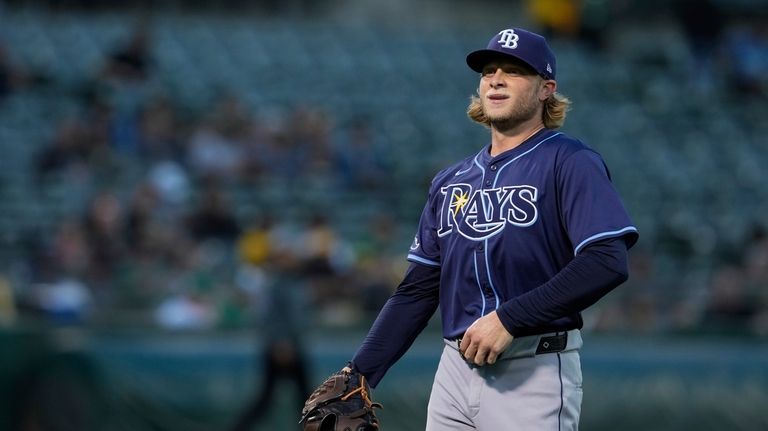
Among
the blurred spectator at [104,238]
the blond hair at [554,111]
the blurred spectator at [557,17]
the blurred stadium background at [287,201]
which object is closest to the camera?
the blond hair at [554,111]

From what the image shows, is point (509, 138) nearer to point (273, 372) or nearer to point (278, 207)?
point (273, 372)

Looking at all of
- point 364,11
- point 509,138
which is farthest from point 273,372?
point 364,11

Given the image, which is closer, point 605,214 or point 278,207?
point 605,214

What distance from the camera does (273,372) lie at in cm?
905

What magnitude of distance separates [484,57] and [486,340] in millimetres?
894

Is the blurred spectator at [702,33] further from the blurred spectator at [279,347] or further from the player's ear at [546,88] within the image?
the player's ear at [546,88]

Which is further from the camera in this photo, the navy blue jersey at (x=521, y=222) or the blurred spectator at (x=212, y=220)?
the blurred spectator at (x=212, y=220)

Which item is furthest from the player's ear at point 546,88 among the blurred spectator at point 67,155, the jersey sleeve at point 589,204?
the blurred spectator at point 67,155

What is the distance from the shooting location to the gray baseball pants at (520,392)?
381 cm

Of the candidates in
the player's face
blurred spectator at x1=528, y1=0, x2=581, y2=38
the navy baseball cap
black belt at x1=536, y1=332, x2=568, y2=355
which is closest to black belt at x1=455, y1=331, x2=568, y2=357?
black belt at x1=536, y1=332, x2=568, y2=355

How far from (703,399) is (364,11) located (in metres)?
9.63

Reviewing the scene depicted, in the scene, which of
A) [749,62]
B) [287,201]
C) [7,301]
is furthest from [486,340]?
Answer: [749,62]

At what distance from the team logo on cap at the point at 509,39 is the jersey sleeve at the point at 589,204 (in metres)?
0.39

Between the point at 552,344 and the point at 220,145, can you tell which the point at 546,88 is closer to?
the point at 552,344
